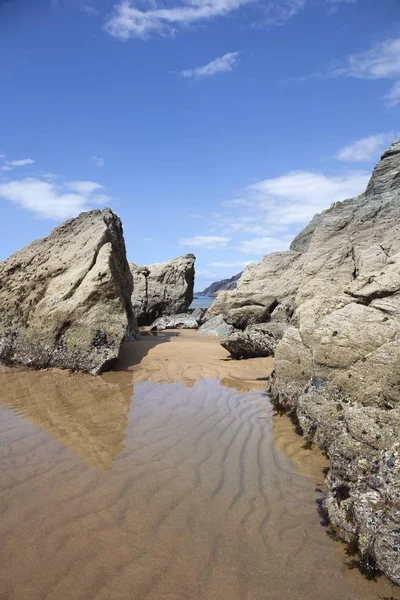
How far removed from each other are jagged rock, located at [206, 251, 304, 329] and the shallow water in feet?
29.9

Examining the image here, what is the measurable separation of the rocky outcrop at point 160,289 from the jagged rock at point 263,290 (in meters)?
2.65

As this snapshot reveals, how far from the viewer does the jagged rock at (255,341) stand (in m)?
11.5

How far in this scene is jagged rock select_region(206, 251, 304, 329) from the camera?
1612 cm

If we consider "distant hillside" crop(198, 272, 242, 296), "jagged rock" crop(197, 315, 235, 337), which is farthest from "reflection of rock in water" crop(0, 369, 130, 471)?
"distant hillside" crop(198, 272, 242, 296)

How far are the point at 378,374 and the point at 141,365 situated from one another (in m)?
7.20

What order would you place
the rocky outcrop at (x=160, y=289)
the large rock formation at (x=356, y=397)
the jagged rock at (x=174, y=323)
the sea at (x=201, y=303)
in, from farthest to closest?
1. the sea at (x=201, y=303)
2. the rocky outcrop at (x=160, y=289)
3. the jagged rock at (x=174, y=323)
4. the large rock formation at (x=356, y=397)

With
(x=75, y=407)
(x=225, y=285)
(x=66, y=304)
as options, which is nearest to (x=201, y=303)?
(x=225, y=285)

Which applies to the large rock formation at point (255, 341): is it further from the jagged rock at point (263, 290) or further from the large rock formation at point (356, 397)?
the jagged rock at point (263, 290)

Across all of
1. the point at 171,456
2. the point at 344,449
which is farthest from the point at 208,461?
the point at 344,449

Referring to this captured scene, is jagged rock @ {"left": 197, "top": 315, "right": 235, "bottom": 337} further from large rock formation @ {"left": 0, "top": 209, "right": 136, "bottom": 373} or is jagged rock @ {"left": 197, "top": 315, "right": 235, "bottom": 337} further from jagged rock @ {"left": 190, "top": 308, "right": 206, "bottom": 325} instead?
large rock formation @ {"left": 0, "top": 209, "right": 136, "bottom": 373}

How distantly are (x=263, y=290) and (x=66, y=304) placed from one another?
44.9 ft

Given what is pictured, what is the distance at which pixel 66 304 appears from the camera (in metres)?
11.1

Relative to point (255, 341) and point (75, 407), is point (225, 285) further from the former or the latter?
point (75, 407)

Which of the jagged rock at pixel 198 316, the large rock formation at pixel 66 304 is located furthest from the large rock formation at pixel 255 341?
the jagged rock at pixel 198 316
